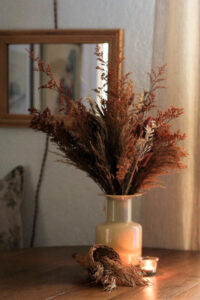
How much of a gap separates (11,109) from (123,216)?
0.96 meters

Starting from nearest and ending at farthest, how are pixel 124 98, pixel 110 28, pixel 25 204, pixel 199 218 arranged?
1. pixel 124 98
2. pixel 199 218
3. pixel 110 28
4. pixel 25 204

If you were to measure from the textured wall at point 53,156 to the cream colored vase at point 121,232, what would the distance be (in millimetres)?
659

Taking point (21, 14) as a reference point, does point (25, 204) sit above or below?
below

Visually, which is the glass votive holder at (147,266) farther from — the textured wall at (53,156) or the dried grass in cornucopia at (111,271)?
the textured wall at (53,156)

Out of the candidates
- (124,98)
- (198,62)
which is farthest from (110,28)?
(124,98)

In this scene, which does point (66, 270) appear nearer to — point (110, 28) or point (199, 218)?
point (199, 218)

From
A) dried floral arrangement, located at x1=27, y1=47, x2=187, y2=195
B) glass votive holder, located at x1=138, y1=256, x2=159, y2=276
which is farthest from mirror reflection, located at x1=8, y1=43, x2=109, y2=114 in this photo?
glass votive holder, located at x1=138, y1=256, x2=159, y2=276

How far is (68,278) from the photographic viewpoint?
131 centimetres

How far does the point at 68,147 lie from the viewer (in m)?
1.38

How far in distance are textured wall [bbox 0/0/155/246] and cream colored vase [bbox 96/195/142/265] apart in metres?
0.66

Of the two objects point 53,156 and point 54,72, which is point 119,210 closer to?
point 53,156

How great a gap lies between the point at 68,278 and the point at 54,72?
1019mm

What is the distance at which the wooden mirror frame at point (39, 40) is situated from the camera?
6.54ft

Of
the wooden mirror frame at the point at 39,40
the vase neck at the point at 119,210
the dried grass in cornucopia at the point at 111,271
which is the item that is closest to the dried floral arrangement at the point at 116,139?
the vase neck at the point at 119,210
